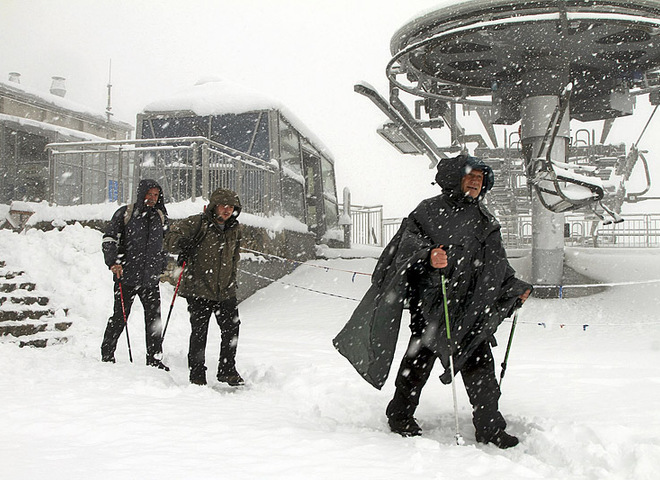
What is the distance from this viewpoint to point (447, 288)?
382 cm

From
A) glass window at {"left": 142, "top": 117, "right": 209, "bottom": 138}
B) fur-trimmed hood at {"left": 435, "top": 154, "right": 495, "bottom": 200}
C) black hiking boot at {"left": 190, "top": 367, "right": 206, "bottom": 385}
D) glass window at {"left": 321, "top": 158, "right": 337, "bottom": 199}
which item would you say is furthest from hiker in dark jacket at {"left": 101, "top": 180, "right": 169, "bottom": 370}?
glass window at {"left": 321, "top": 158, "right": 337, "bottom": 199}

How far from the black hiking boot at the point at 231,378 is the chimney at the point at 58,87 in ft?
88.7

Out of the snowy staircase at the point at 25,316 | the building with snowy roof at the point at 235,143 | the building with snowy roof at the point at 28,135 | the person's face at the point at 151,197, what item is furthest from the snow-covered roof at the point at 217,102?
the building with snowy roof at the point at 28,135

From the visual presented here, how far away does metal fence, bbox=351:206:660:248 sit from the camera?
21.4m

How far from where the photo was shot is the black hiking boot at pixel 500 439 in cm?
362

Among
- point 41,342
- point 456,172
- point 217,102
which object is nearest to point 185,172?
point 217,102

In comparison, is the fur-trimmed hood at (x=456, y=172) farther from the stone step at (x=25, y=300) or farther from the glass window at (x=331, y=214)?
the glass window at (x=331, y=214)

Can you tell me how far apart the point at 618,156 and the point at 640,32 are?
5169mm

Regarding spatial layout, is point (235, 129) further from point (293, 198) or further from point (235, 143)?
point (293, 198)

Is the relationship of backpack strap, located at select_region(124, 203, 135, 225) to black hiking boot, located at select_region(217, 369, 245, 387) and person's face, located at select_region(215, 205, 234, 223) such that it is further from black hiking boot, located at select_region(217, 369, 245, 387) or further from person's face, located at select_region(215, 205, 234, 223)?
black hiking boot, located at select_region(217, 369, 245, 387)

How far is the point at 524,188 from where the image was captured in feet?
46.7

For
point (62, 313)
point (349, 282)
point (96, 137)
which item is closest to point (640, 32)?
point (349, 282)

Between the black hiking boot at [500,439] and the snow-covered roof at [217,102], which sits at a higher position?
the snow-covered roof at [217,102]

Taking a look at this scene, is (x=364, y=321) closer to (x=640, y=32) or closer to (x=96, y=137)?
(x=640, y=32)
